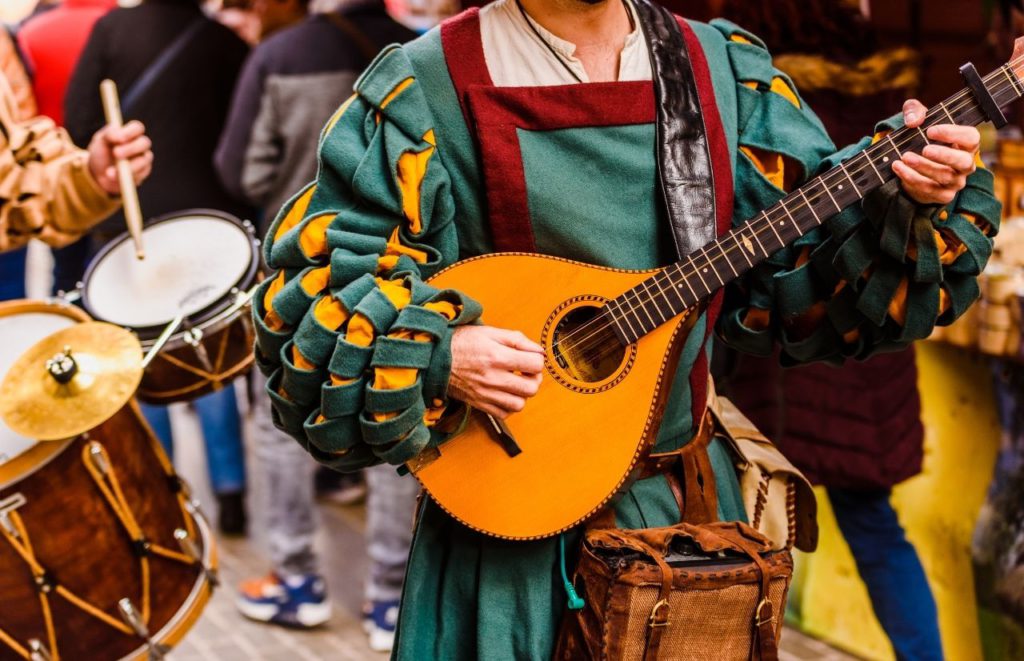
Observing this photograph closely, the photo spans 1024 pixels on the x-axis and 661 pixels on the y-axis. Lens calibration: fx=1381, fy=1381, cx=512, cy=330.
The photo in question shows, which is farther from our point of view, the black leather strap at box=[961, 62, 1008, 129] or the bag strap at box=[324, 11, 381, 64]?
the bag strap at box=[324, 11, 381, 64]

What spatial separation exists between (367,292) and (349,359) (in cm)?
10

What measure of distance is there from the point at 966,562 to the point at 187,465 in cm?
371

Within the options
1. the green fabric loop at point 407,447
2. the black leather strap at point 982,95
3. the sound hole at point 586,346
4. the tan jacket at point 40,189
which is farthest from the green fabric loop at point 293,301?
the tan jacket at point 40,189

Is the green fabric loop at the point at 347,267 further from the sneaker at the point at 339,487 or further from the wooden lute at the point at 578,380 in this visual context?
the sneaker at the point at 339,487

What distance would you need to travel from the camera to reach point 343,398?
186cm

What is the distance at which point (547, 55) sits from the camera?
2102 mm

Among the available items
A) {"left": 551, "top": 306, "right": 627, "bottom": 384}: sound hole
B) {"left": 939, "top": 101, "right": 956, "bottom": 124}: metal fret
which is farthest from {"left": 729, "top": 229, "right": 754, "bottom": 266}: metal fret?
{"left": 939, "top": 101, "right": 956, "bottom": 124}: metal fret

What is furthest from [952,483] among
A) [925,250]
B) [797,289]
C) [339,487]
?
[339,487]

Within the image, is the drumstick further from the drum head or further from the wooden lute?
the wooden lute

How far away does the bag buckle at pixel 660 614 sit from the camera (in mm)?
1927

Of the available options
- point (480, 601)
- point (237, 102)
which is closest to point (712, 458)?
point (480, 601)

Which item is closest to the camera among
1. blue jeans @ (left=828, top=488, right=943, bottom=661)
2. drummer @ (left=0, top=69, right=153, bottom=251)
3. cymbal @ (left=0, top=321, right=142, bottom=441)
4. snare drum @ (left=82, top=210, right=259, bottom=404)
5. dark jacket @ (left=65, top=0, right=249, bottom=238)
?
cymbal @ (left=0, top=321, right=142, bottom=441)

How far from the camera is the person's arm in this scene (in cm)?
445

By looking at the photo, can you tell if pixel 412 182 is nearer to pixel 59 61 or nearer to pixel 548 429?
pixel 548 429
